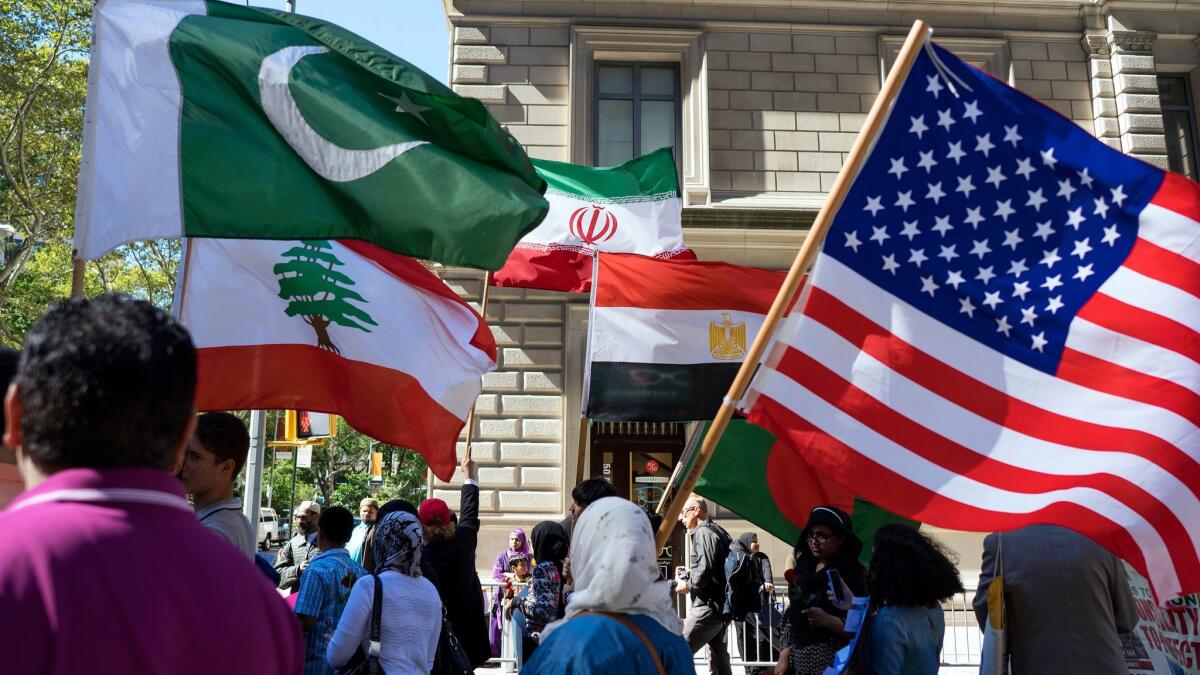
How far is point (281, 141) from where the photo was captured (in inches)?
204

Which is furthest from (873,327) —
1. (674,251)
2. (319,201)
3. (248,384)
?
(674,251)

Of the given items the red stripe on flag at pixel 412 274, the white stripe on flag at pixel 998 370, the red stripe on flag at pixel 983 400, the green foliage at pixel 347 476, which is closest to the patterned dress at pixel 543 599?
the red stripe on flag at pixel 412 274

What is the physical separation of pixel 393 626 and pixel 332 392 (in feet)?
5.36

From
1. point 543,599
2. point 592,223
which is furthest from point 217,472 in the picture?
point 592,223

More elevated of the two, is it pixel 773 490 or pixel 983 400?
pixel 983 400

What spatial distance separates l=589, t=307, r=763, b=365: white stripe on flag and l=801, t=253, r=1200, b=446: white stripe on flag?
3500 mm

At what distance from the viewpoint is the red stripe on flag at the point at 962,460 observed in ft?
12.3

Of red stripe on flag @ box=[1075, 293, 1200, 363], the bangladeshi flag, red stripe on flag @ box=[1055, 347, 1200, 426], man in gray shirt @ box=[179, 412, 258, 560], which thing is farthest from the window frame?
man in gray shirt @ box=[179, 412, 258, 560]

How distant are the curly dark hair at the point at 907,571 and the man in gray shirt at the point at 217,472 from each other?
2677 millimetres

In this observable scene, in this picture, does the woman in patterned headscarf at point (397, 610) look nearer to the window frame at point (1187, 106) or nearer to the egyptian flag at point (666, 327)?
the egyptian flag at point (666, 327)

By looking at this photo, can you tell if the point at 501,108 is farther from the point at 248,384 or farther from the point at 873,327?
the point at 873,327

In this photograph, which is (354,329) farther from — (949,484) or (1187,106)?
(1187,106)

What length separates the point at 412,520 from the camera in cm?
500

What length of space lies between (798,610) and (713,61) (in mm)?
13905
